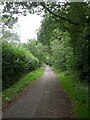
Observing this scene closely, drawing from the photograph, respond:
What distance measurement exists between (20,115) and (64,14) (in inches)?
432

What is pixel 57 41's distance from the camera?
48188 mm

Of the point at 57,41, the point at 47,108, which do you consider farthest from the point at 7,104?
the point at 57,41

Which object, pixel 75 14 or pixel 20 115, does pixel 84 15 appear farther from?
pixel 20 115

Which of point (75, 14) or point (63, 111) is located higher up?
point (75, 14)

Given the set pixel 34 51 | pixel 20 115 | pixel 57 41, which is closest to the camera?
pixel 20 115

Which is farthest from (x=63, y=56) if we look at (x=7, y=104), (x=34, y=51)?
(x=34, y=51)

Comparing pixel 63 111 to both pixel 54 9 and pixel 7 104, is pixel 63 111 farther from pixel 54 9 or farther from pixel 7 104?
pixel 54 9

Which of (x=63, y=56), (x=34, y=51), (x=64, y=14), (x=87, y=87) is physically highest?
(x=64, y=14)

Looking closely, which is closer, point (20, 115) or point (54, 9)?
point (20, 115)

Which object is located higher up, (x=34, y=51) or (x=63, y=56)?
(x=63, y=56)

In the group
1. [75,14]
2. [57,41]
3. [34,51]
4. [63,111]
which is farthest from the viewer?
[34,51]

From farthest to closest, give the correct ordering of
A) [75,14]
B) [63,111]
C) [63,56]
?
[63,56]
[75,14]
[63,111]

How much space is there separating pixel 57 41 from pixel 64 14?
27.3 meters

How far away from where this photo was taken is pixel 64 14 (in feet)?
68.4
